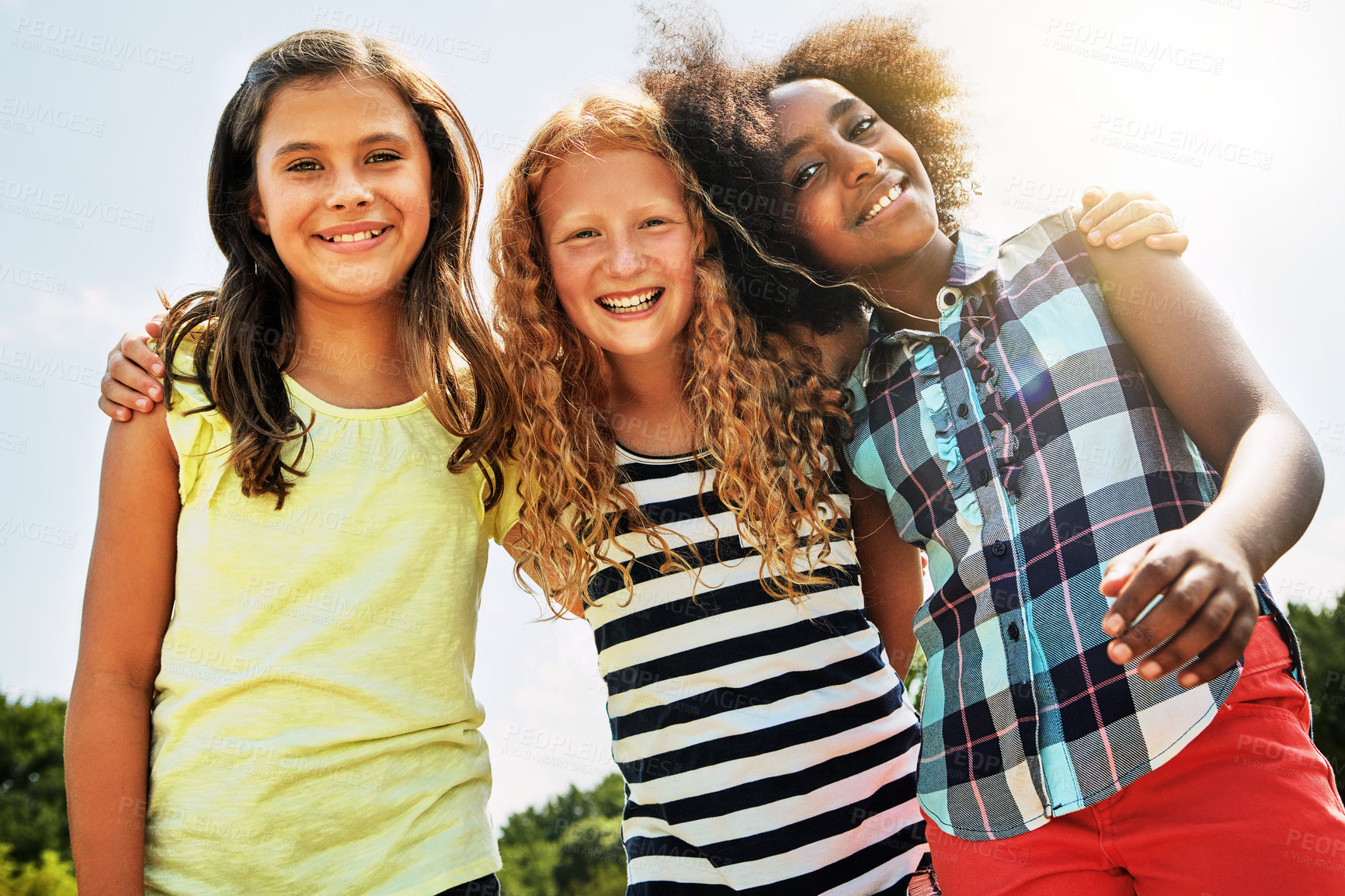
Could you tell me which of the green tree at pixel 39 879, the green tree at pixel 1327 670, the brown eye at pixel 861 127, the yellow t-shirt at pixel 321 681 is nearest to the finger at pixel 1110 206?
the brown eye at pixel 861 127


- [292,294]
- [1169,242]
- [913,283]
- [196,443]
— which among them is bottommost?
[1169,242]

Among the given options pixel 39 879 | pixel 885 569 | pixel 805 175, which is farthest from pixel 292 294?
pixel 39 879

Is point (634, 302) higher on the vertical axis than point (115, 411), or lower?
higher

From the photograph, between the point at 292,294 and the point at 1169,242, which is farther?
the point at 292,294

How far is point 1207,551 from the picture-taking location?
55.9 inches

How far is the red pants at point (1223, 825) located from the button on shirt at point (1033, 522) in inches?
2.2

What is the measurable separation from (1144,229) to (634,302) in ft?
4.06

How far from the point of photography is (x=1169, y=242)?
2000 millimetres

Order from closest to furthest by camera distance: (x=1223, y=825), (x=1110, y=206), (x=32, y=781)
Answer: (x=1223, y=825) < (x=1110, y=206) < (x=32, y=781)

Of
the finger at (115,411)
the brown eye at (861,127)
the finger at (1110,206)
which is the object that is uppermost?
the brown eye at (861,127)

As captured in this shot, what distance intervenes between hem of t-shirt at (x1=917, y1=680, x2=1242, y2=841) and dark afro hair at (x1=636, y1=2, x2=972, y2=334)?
1321 millimetres

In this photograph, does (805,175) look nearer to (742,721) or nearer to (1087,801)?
(742,721)

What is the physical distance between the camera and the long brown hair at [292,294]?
240cm

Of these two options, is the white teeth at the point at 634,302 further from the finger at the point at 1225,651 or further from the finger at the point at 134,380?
the finger at the point at 1225,651
